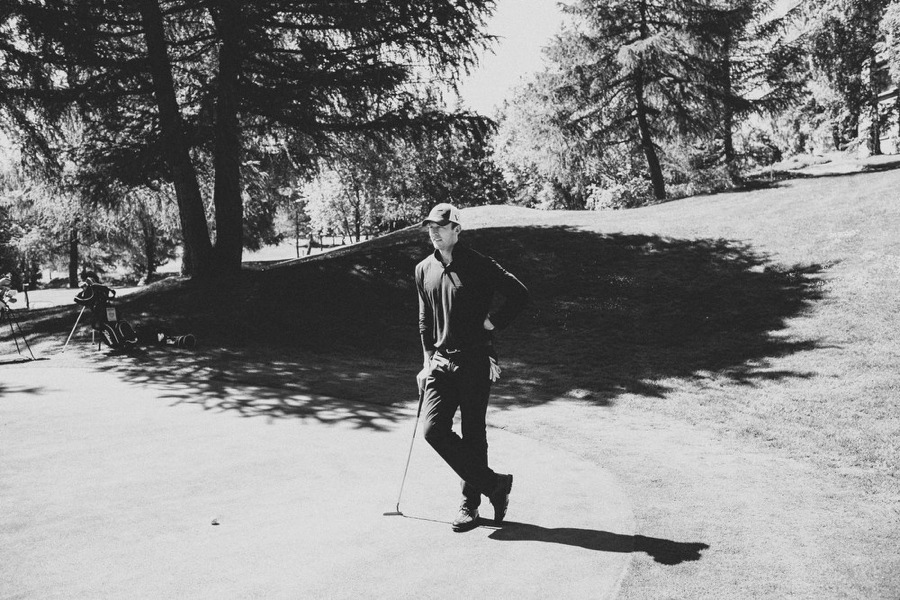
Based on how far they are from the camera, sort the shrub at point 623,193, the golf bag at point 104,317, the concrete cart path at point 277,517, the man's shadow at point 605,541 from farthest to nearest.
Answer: the shrub at point 623,193 → the golf bag at point 104,317 → the man's shadow at point 605,541 → the concrete cart path at point 277,517

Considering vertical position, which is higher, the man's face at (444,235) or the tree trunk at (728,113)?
the tree trunk at (728,113)

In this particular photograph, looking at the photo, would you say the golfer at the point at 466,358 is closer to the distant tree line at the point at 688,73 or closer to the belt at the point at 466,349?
the belt at the point at 466,349

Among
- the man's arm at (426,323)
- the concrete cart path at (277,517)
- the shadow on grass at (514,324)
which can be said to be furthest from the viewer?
the shadow on grass at (514,324)

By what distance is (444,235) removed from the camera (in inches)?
170

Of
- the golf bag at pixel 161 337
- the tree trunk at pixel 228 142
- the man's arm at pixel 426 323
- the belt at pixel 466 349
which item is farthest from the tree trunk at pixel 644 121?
the belt at pixel 466 349

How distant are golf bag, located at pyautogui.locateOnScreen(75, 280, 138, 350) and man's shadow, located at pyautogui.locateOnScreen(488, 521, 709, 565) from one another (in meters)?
9.91

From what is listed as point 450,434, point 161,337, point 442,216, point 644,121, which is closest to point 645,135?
point 644,121

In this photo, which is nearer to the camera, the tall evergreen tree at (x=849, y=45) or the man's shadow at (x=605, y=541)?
the man's shadow at (x=605, y=541)

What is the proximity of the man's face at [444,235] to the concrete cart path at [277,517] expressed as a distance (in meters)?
1.89

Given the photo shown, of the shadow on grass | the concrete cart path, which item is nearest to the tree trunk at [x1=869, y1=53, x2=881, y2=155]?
the shadow on grass

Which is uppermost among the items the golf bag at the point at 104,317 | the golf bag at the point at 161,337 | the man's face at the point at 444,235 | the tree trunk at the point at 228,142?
the tree trunk at the point at 228,142

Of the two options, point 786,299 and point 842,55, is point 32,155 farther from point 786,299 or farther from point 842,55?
point 842,55

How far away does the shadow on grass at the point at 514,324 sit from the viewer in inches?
365

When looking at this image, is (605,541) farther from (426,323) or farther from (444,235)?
(444,235)
